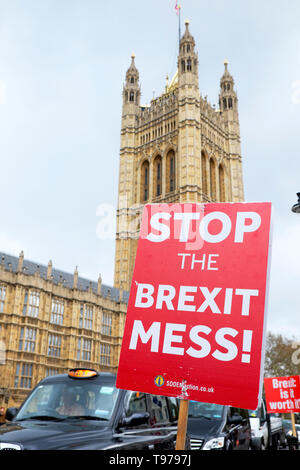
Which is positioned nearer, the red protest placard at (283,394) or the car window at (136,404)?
the car window at (136,404)

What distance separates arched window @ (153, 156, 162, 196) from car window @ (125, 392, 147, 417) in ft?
176

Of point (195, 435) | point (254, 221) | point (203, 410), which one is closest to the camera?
point (254, 221)

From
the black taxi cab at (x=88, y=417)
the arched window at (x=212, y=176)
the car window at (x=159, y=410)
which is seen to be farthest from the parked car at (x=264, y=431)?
the arched window at (x=212, y=176)

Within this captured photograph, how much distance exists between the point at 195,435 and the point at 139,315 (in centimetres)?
383

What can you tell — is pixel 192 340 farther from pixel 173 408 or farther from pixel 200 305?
pixel 173 408

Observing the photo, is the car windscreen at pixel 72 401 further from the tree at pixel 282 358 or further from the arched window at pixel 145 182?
the arched window at pixel 145 182

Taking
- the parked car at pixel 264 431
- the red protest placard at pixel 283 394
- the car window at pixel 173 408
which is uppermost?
the car window at pixel 173 408

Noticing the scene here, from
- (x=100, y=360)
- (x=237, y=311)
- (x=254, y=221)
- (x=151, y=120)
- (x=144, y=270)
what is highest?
(x=151, y=120)

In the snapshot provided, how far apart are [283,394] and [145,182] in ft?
169

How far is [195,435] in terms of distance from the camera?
Result: 6.16 metres

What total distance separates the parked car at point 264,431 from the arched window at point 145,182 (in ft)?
156

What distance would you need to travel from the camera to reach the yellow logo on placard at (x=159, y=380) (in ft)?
9.58
